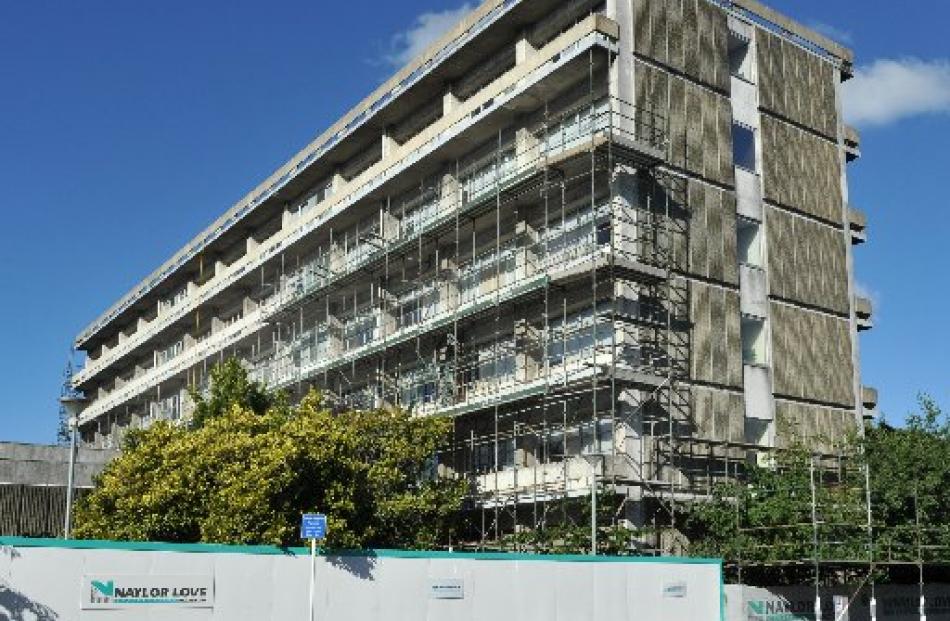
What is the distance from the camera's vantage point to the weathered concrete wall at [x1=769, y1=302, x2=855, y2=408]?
1495 inches

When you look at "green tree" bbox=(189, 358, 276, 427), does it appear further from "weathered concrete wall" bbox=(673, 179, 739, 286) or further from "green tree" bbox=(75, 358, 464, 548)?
"weathered concrete wall" bbox=(673, 179, 739, 286)

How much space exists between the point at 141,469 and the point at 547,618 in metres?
11.5

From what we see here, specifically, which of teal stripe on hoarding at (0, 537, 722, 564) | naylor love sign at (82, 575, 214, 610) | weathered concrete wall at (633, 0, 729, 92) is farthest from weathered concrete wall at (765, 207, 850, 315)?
naylor love sign at (82, 575, 214, 610)

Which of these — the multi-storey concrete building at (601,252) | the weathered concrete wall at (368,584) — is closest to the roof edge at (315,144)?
the multi-storey concrete building at (601,252)

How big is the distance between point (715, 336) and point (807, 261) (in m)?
6.83

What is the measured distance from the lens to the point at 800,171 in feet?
135

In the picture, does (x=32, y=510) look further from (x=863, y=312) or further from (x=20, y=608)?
(x=863, y=312)

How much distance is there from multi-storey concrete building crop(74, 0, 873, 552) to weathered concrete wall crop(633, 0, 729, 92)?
10cm

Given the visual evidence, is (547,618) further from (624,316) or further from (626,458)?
(624,316)

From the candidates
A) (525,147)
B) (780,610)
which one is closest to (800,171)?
(525,147)

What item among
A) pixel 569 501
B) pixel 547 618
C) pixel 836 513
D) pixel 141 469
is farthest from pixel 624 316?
pixel 141 469

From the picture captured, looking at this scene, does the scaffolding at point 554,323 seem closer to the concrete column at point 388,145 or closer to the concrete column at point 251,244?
the concrete column at point 388,145

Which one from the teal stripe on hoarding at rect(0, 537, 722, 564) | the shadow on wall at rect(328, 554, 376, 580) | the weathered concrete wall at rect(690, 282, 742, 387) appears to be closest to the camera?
the teal stripe on hoarding at rect(0, 537, 722, 564)

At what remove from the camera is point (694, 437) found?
111 ft
